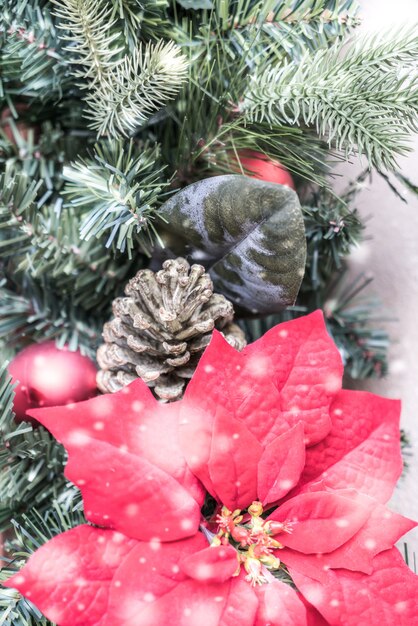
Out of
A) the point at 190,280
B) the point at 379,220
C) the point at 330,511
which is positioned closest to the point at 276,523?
the point at 330,511

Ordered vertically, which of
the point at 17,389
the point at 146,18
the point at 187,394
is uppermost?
the point at 146,18

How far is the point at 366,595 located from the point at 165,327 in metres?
0.20

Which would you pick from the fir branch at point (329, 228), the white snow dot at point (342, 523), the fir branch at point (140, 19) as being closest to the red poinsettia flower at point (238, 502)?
the white snow dot at point (342, 523)

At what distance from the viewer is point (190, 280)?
0.39 m

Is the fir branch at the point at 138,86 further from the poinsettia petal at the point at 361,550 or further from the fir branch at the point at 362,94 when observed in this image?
the poinsettia petal at the point at 361,550

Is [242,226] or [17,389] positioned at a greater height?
[242,226]

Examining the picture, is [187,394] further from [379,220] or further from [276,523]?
[379,220]

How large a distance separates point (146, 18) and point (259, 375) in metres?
0.25

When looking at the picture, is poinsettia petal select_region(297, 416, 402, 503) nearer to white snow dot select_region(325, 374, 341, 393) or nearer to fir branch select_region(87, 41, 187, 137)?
white snow dot select_region(325, 374, 341, 393)

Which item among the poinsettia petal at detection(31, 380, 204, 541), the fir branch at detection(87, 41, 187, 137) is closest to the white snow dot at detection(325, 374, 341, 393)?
the poinsettia petal at detection(31, 380, 204, 541)

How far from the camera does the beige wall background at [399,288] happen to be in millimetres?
497

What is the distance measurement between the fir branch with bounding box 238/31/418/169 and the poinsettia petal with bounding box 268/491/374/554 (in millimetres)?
203

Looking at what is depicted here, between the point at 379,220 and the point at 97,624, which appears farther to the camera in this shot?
the point at 379,220

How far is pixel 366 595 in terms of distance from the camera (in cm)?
33
